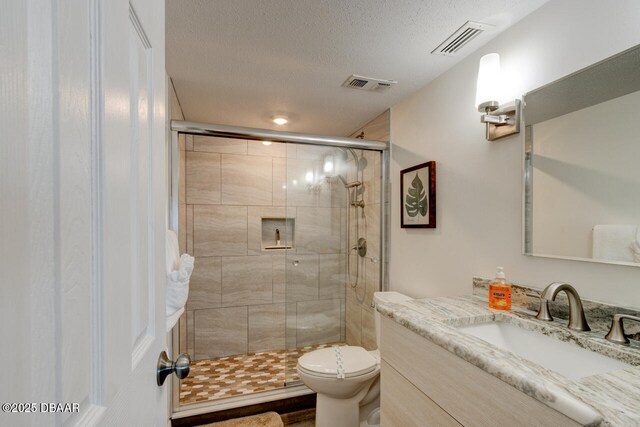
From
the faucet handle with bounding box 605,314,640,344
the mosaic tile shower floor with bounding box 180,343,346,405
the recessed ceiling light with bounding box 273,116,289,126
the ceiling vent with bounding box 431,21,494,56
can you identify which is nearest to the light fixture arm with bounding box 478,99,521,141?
the ceiling vent with bounding box 431,21,494,56

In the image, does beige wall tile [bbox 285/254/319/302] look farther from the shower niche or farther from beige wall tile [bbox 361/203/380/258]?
the shower niche

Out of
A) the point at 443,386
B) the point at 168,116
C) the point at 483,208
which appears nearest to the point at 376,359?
the point at 443,386

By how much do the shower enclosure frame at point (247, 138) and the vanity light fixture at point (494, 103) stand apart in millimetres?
1011

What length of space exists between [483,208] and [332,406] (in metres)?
1.40

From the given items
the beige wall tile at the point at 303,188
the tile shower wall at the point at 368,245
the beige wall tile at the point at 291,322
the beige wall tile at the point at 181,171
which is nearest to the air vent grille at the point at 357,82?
the tile shower wall at the point at 368,245

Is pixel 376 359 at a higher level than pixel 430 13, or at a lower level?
lower

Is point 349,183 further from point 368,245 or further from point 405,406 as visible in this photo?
point 405,406

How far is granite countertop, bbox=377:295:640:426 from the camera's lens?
591mm

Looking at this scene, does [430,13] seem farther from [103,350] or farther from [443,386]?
[103,350]

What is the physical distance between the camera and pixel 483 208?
1.50 meters

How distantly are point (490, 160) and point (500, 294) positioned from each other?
2.12 ft

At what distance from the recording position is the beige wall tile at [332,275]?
2.43 metres

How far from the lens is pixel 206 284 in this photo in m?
2.84

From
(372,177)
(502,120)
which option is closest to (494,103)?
(502,120)
